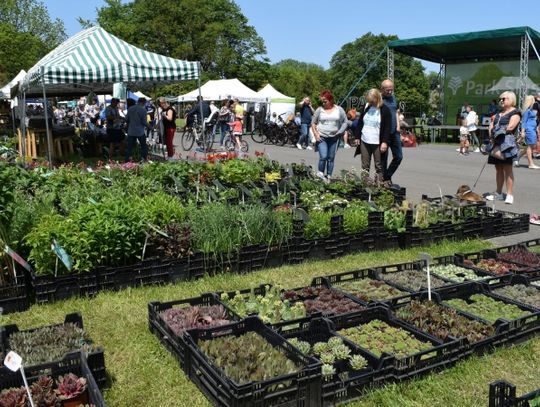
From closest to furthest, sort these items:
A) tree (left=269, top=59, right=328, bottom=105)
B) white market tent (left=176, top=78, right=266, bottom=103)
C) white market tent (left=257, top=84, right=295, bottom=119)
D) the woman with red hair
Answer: the woman with red hair → white market tent (left=176, top=78, right=266, bottom=103) → white market tent (left=257, top=84, right=295, bottom=119) → tree (left=269, top=59, right=328, bottom=105)

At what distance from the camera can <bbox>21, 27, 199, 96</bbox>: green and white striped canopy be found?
1056 cm

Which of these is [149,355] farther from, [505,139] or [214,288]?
[505,139]

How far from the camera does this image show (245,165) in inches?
344

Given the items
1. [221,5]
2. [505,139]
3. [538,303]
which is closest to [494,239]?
[505,139]

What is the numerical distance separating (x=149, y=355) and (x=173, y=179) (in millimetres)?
4483

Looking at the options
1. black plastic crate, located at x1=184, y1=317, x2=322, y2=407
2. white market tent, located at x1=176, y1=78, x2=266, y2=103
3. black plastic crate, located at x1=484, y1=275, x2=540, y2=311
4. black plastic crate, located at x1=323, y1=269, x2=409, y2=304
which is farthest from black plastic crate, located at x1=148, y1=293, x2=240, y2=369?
white market tent, located at x1=176, y1=78, x2=266, y2=103

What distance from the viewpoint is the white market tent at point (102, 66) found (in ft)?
34.7

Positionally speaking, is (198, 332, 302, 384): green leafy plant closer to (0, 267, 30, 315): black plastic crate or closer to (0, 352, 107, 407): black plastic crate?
(0, 352, 107, 407): black plastic crate

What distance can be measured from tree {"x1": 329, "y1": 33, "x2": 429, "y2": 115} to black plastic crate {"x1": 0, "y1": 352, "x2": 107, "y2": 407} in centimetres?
6278

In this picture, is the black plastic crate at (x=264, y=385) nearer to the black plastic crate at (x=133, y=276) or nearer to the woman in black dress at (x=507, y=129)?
the black plastic crate at (x=133, y=276)

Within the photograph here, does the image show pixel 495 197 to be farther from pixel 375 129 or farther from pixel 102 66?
pixel 102 66

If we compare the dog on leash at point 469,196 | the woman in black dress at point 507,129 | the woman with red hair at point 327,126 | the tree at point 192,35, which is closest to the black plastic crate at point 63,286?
the woman with red hair at point 327,126

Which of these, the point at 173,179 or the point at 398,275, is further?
the point at 173,179

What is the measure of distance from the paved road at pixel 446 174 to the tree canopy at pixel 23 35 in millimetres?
29896
